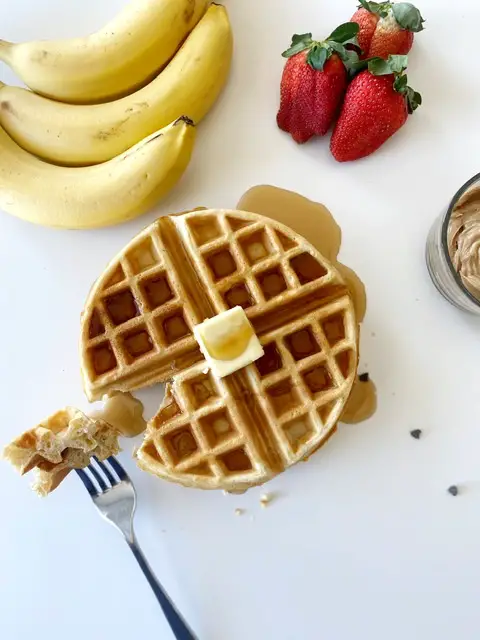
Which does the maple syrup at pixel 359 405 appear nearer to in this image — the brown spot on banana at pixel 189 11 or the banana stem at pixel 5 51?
the brown spot on banana at pixel 189 11

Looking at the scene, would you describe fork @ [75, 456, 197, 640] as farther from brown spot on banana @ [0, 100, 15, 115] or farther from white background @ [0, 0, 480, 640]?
brown spot on banana @ [0, 100, 15, 115]

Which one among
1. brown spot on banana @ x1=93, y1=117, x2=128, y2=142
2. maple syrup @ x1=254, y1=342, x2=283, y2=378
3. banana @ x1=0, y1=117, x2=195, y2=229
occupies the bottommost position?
maple syrup @ x1=254, y1=342, x2=283, y2=378

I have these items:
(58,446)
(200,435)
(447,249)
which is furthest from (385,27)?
(58,446)

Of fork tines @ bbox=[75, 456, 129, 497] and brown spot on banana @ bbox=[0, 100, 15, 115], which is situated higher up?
brown spot on banana @ bbox=[0, 100, 15, 115]

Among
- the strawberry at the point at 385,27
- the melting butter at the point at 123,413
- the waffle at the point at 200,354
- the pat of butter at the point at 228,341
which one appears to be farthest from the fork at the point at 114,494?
the strawberry at the point at 385,27

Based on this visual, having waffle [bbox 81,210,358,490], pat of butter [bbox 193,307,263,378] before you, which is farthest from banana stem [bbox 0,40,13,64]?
pat of butter [bbox 193,307,263,378]

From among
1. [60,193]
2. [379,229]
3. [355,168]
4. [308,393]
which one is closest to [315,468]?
[308,393]

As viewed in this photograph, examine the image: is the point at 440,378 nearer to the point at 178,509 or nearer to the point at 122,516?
the point at 178,509

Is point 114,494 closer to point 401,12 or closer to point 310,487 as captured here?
point 310,487
